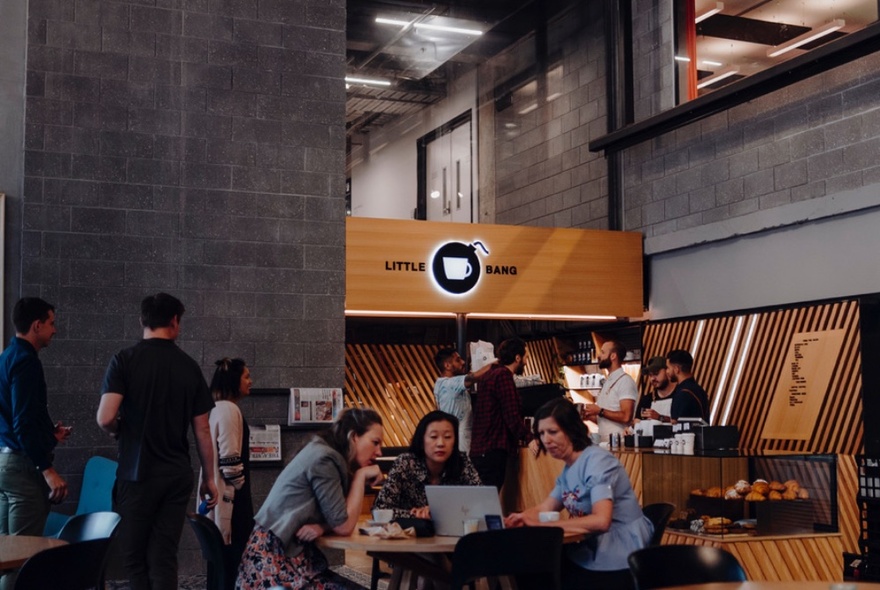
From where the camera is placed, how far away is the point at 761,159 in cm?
920

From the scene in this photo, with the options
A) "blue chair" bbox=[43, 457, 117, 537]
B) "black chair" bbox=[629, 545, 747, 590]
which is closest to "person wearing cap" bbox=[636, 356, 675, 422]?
"blue chair" bbox=[43, 457, 117, 537]

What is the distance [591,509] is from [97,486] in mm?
4025

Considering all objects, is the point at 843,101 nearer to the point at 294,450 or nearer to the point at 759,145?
the point at 759,145

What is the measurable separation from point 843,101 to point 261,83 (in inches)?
180

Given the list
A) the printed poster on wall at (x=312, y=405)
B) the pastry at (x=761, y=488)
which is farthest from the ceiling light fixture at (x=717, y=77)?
the pastry at (x=761, y=488)

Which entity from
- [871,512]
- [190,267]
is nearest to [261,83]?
A: [190,267]

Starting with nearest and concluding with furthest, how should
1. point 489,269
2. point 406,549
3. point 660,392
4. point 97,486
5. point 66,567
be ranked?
point 66,567 → point 406,549 → point 97,486 → point 660,392 → point 489,269

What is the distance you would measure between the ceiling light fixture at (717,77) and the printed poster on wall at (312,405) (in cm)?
463

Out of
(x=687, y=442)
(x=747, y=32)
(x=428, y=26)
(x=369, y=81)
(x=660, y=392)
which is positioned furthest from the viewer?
(x=428, y=26)

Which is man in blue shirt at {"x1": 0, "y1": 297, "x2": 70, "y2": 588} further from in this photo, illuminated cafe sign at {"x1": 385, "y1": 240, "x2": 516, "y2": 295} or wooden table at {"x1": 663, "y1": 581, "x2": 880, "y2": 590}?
illuminated cafe sign at {"x1": 385, "y1": 240, "x2": 516, "y2": 295}

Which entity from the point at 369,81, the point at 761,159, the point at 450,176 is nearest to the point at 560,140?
the point at 450,176

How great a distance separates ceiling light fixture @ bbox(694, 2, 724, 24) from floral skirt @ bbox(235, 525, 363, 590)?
733cm

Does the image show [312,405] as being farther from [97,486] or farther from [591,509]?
[591,509]

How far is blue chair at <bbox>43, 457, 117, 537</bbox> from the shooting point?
277 inches
